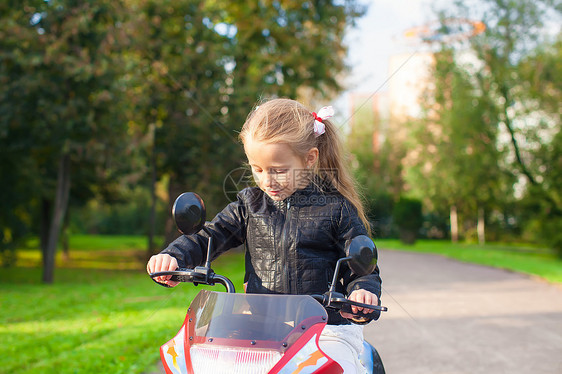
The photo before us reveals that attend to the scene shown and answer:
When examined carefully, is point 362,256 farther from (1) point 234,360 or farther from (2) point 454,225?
(2) point 454,225

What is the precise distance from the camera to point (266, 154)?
2443 mm

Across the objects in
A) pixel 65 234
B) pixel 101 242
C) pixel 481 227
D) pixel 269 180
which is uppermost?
pixel 269 180

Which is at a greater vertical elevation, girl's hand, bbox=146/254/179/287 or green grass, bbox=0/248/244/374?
girl's hand, bbox=146/254/179/287

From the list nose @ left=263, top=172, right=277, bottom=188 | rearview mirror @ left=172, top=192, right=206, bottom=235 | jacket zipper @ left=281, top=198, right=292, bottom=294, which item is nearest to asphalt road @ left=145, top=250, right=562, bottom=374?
jacket zipper @ left=281, top=198, right=292, bottom=294

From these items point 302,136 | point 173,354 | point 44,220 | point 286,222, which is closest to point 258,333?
point 173,354

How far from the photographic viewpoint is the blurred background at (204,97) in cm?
1395

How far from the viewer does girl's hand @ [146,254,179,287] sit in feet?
7.38

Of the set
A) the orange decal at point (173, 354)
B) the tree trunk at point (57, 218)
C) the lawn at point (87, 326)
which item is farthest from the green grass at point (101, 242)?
the orange decal at point (173, 354)

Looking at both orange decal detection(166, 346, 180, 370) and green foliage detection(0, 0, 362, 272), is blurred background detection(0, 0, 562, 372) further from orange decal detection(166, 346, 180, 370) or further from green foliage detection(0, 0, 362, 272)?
orange decal detection(166, 346, 180, 370)

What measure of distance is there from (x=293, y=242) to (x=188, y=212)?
0.59 metres

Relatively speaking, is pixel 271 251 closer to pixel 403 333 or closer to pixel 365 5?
pixel 403 333

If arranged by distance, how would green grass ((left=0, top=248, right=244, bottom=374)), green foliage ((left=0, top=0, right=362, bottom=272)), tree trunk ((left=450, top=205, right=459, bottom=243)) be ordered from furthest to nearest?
tree trunk ((left=450, top=205, right=459, bottom=243)), green foliage ((left=0, top=0, right=362, bottom=272)), green grass ((left=0, top=248, right=244, bottom=374))

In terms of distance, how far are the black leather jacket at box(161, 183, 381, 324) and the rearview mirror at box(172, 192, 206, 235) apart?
32 cm

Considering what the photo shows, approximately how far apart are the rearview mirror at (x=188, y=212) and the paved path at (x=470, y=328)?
8.89 feet
